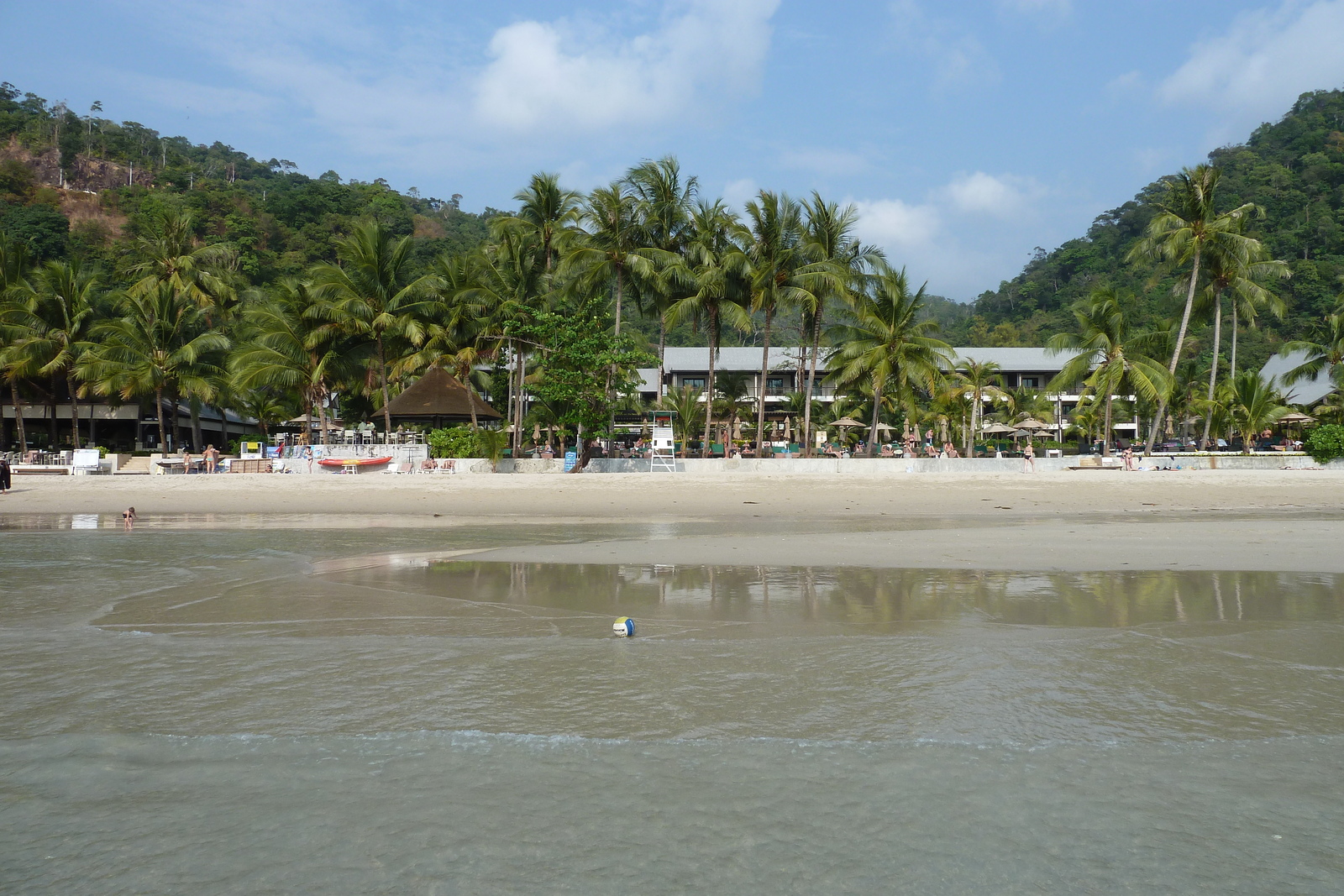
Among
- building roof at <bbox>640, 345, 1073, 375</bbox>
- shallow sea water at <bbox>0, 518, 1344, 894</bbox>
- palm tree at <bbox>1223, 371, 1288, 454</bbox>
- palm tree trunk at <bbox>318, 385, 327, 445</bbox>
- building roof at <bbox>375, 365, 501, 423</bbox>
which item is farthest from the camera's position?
building roof at <bbox>640, 345, 1073, 375</bbox>

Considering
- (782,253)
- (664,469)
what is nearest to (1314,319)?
(782,253)

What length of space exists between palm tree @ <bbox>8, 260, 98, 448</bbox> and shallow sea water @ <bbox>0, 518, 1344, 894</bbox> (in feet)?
92.2

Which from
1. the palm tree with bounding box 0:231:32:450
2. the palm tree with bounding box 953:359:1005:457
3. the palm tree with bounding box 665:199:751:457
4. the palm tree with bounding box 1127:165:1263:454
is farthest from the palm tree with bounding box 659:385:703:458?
the palm tree with bounding box 0:231:32:450

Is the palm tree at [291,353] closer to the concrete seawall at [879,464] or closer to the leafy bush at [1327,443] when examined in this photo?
the concrete seawall at [879,464]

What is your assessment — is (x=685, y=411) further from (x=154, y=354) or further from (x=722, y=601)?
(x=722, y=601)

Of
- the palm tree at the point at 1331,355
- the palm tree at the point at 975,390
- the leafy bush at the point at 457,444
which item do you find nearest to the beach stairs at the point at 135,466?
the leafy bush at the point at 457,444

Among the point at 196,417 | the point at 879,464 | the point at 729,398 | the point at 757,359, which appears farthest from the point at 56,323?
the point at 757,359

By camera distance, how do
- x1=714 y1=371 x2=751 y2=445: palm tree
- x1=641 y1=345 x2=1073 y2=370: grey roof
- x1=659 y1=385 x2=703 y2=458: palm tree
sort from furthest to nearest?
1. x1=641 y1=345 x2=1073 y2=370: grey roof
2. x1=714 y1=371 x2=751 y2=445: palm tree
3. x1=659 y1=385 x2=703 y2=458: palm tree

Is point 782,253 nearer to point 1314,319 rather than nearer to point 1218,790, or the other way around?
point 1218,790

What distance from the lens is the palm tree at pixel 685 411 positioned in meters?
37.6

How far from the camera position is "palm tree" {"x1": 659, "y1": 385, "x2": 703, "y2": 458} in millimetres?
37625

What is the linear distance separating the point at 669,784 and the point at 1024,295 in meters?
90.8

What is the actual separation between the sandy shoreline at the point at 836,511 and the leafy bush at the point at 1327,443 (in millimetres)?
2646

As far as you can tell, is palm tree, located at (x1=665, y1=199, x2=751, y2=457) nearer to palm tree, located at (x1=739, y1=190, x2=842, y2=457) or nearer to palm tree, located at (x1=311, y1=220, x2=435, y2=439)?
palm tree, located at (x1=739, y1=190, x2=842, y2=457)
